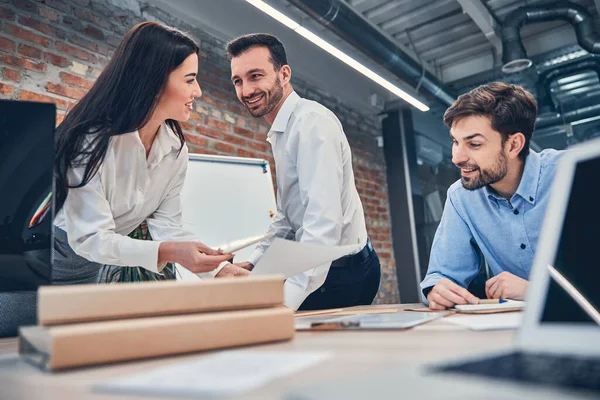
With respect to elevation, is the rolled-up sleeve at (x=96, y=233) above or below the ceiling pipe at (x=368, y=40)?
below

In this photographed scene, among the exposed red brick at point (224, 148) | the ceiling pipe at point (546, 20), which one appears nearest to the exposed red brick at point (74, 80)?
the exposed red brick at point (224, 148)

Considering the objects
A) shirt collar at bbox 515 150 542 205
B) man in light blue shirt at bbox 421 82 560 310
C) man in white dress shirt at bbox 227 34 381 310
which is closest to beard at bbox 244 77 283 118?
man in white dress shirt at bbox 227 34 381 310

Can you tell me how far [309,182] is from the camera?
1.64 m

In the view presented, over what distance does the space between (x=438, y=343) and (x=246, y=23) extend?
3.75 m

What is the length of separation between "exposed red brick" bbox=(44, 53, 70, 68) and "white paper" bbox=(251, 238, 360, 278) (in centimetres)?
246

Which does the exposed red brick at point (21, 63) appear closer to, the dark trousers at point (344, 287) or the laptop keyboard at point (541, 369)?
the dark trousers at point (344, 287)

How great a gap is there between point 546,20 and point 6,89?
4030 mm

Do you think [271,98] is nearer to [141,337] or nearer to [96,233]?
[96,233]

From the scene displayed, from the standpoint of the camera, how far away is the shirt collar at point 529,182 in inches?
63.8

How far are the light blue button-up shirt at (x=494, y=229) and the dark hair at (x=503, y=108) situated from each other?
0.17 m

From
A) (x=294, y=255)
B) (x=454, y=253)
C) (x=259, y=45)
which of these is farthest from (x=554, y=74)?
(x=294, y=255)

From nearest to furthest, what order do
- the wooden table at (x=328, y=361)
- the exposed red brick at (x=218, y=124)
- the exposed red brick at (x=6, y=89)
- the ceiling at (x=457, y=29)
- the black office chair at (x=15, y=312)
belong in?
the wooden table at (x=328, y=361) → the black office chair at (x=15, y=312) → the exposed red brick at (x=6, y=89) → the exposed red brick at (x=218, y=124) → the ceiling at (x=457, y=29)

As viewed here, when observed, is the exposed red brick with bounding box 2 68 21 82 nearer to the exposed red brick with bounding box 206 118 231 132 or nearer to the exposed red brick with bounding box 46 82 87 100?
the exposed red brick with bounding box 46 82 87 100

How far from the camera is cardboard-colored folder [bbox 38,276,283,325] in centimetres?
54
